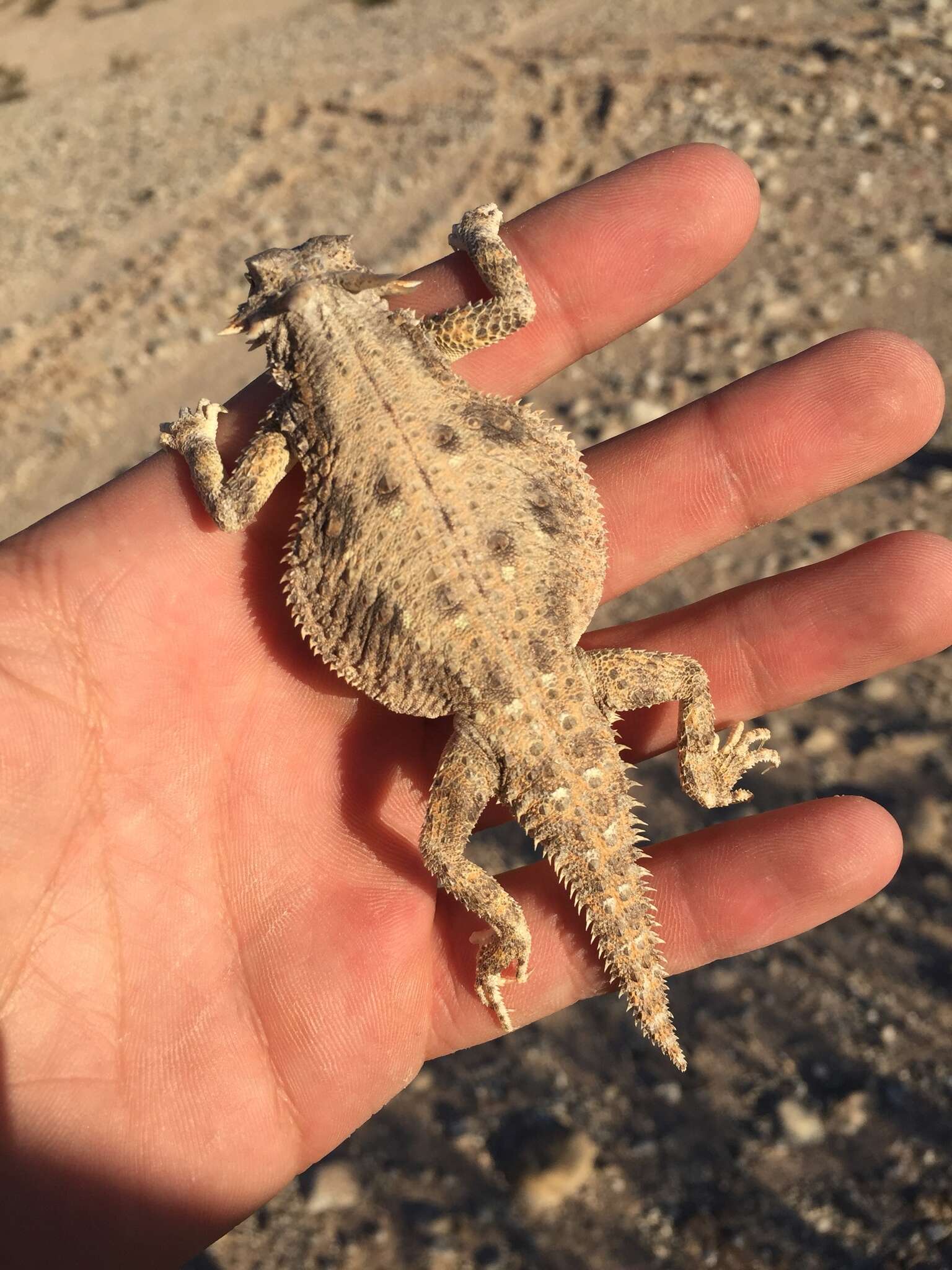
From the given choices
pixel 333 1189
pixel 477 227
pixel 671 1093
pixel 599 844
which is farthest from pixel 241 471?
pixel 671 1093

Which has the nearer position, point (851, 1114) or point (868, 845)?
point (868, 845)

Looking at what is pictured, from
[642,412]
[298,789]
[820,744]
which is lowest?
[820,744]

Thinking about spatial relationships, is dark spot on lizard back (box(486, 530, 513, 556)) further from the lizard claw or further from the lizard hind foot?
the lizard claw

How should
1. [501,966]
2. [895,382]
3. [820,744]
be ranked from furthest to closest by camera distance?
1. [820,744]
2. [895,382]
3. [501,966]

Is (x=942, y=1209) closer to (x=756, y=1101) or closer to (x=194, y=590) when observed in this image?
(x=756, y=1101)

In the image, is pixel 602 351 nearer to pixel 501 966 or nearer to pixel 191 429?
pixel 191 429

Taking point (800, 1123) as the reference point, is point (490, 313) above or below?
above

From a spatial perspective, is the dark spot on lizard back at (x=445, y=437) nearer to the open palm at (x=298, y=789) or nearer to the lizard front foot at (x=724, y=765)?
the open palm at (x=298, y=789)

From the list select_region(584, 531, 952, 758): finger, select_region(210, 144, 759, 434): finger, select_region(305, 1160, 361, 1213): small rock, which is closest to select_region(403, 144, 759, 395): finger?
select_region(210, 144, 759, 434): finger
